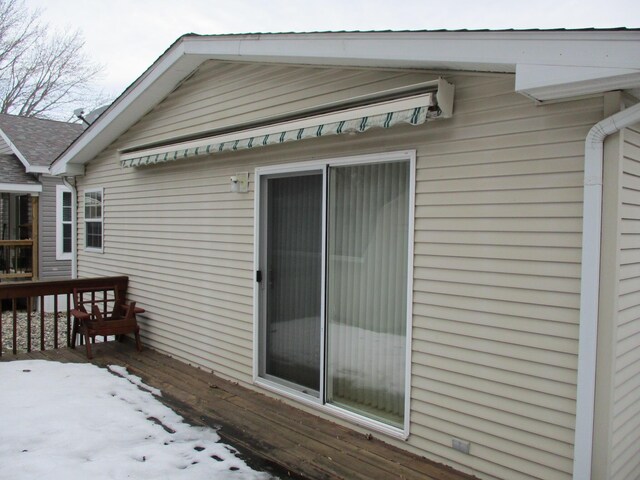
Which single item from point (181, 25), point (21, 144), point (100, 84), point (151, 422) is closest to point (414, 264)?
point (151, 422)

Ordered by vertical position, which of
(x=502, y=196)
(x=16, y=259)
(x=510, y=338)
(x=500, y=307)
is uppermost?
(x=502, y=196)

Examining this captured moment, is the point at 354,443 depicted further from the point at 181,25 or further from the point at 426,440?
the point at 181,25

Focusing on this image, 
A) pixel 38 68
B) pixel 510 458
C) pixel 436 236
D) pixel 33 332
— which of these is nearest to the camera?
pixel 510 458

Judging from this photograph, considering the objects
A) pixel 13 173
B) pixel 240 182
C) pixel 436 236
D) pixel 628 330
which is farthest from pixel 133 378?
pixel 13 173

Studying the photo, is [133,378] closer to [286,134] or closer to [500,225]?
[286,134]

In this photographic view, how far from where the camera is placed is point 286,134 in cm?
378

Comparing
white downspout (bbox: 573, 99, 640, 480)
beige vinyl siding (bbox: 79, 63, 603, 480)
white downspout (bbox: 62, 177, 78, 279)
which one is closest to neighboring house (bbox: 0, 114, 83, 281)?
white downspout (bbox: 62, 177, 78, 279)

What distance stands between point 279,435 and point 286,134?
2.20 metres

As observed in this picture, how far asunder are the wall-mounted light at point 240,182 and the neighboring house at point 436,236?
0.02 m

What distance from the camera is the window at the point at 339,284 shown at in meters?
3.45

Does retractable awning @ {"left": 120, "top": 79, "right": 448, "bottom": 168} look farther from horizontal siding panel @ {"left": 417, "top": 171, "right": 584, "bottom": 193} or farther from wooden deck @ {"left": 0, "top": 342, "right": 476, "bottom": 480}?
wooden deck @ {"left": 0, "top": 342, "right": 476, "bottom": 480}

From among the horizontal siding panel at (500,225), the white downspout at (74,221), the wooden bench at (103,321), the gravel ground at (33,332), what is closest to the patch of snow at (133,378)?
the wooden bench at (103,321)

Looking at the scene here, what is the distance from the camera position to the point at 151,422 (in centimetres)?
372

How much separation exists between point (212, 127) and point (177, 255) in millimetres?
1501
